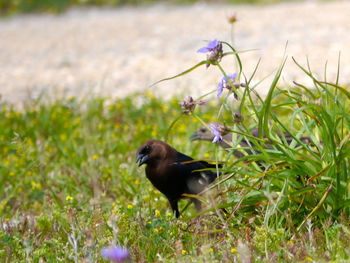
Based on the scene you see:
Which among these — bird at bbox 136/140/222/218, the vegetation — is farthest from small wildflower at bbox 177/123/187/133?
the vegetation

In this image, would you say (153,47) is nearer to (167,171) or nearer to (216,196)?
(167,171)

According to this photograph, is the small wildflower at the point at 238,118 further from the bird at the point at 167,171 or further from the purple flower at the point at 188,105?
the bird at the point at 167,171

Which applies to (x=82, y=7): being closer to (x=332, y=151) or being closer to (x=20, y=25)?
(x=20, y=25)

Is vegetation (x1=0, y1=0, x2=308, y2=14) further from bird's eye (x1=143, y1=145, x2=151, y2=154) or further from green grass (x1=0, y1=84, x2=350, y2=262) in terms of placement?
bird's eye (x1=143, y1=145, x2=151, y2=154)

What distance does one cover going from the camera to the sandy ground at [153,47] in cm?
777

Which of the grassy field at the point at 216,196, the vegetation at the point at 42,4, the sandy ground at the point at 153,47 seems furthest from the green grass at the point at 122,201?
the vegetation at the point at 42,4

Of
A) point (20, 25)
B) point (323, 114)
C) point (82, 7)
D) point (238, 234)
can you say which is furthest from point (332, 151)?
point (82, 7)

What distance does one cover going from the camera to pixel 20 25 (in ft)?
50.4

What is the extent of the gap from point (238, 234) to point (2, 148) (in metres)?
3.28

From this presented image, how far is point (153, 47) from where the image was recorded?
10164mm

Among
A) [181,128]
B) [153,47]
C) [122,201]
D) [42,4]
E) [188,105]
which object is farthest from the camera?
[42,4]

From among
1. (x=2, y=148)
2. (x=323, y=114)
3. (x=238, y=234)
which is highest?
(x=323, y=114)

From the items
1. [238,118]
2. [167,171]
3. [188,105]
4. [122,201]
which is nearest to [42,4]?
[122,201]

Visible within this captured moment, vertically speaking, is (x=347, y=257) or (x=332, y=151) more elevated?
(x=332, y=151)
